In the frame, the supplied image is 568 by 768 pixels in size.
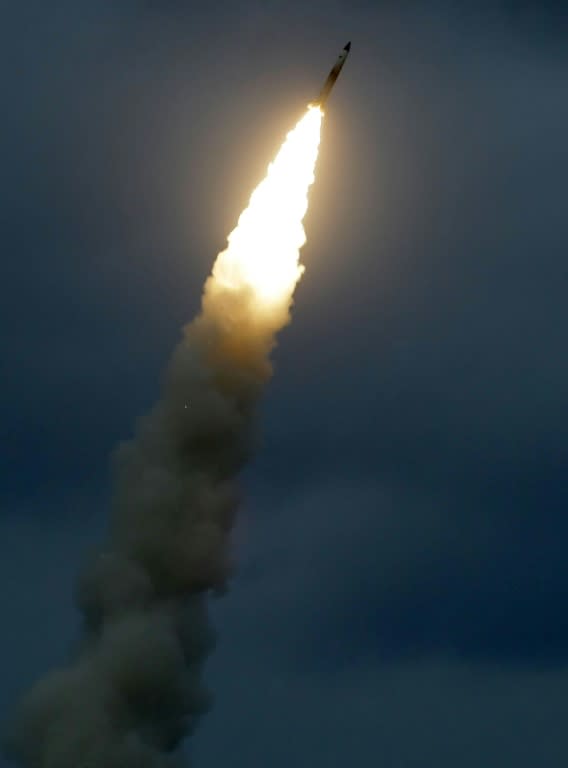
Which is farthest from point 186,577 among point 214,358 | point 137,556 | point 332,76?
point 332,76

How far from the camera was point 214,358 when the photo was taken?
Result: 9581 centimetres

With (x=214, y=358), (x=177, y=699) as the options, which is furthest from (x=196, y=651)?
(x=214, y=358)

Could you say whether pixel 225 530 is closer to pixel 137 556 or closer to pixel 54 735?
pixel 137 556

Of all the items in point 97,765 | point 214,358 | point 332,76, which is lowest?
point 97,765

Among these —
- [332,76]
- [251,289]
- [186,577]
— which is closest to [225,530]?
[186,577]

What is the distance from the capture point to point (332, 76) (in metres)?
94.8

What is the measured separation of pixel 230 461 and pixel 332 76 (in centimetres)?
1392

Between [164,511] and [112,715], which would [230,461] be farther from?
[112,715]

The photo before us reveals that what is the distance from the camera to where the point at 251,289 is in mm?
96125

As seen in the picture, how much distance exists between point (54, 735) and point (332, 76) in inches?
992

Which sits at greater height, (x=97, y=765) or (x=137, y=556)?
(x=137, y=556)

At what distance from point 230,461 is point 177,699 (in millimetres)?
8596

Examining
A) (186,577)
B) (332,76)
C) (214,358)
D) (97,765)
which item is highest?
(332,76)

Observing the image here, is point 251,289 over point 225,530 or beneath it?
over
